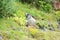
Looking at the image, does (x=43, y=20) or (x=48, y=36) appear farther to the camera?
(x=43, y=20)

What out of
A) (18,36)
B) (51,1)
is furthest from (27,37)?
(51,1)

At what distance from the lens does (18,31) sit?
12.0m

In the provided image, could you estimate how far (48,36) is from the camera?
1263 centimetres

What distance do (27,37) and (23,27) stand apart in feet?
3.59

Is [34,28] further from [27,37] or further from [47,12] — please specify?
[47,12]

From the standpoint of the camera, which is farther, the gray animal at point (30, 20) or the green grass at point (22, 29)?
the gray animal at point (30, 20)

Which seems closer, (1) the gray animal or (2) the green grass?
(2) the green grass

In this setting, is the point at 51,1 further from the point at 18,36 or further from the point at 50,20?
the point at 18,36

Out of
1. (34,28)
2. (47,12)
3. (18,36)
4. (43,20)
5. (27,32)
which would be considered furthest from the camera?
(47,12)

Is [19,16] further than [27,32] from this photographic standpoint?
Yes

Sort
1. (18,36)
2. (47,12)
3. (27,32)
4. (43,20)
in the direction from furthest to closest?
(47,12) < (43,20) < (27,32) < (18,36)

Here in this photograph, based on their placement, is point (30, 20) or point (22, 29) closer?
point (22, 29)

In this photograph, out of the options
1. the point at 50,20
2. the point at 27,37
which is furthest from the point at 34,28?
the point at 50,20

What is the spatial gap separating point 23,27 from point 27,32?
1.63 ft
